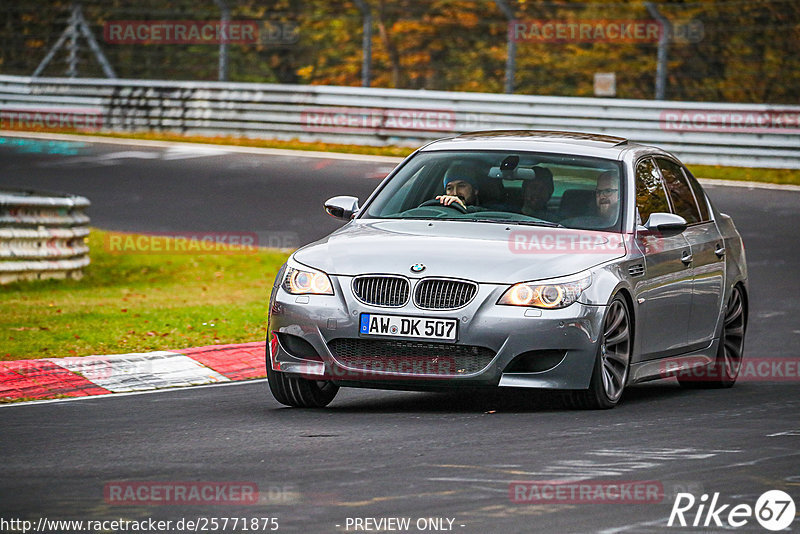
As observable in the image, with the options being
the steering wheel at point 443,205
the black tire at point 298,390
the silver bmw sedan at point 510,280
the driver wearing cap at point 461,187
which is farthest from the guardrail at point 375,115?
the black tire at point 298,390

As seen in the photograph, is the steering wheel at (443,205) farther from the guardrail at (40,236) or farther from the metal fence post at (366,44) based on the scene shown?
the metal fence post at (366,44)

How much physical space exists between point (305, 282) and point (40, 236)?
26.6 feet

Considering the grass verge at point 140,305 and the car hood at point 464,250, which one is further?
the grass verge at point 140,305

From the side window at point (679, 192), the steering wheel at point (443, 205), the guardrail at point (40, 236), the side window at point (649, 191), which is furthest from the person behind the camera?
the guardrail at point (40, 236)

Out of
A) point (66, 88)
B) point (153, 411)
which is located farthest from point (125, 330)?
point (66, 88)

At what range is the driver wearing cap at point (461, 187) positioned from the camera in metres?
9.84

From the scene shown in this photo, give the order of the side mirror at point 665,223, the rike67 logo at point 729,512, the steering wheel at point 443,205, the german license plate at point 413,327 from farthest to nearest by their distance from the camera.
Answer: the steering wheel at point 443,205, the side mirror at point 665,223, the german license plate at point 413,327, the rike67 logo at point 729,512

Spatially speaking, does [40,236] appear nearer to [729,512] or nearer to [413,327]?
[413,327]

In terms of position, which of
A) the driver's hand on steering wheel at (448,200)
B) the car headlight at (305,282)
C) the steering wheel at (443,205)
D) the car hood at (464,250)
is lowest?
the car headlight at (305,282)

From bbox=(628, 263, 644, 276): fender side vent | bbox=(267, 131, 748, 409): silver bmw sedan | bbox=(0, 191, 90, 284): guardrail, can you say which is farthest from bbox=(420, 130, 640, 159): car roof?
bbox=(0, 191, 90, 284): guardrail

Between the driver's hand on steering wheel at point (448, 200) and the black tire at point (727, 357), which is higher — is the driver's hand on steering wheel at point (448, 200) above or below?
above

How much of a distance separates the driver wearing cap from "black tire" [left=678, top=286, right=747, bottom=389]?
203 centimetres

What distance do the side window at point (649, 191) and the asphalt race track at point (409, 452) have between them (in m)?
1.20

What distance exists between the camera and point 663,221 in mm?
9578
